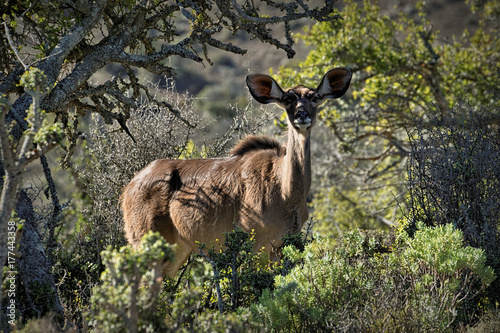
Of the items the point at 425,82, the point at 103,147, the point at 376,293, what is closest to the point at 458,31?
the point at 425,82

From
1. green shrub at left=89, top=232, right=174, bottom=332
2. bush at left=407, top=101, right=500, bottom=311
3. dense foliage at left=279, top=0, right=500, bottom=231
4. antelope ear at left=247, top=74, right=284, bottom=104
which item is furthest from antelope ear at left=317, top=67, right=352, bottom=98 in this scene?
dense foliage at left=279, top=0, right=500, bottom=231

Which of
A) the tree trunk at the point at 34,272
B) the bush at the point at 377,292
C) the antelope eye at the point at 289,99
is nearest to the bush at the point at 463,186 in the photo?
the bush at the point at 377,292

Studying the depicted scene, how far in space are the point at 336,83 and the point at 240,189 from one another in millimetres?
1794

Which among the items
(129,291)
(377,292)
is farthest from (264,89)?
(129,291)

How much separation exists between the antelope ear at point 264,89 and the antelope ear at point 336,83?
526 millimetres

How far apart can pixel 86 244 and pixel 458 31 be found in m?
31.9

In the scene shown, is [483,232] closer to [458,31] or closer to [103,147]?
[103,147]

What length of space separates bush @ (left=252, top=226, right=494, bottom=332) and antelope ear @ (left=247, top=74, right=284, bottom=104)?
2.23 metres

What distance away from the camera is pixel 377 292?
173 inches

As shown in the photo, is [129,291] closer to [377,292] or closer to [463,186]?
[377,292]

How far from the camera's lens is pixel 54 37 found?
620 cm

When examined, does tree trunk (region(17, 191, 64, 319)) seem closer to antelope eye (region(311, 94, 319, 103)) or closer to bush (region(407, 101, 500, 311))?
antelope eye (region(311, 94, 319, 103))

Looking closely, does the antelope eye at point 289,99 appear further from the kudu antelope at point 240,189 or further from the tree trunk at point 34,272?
the tree trunk at point 34,272

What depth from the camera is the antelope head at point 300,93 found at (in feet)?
20.2
